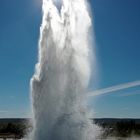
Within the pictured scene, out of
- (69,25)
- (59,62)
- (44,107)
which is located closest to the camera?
(44,107)

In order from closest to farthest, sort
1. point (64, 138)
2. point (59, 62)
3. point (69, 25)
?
point (64, 138) < point (59, 62) < point (69, 25)

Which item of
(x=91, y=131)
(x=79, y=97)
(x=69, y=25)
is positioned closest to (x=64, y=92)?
(x=79, y=97)

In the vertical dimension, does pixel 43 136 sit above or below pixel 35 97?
below

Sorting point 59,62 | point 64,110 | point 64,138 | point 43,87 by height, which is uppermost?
point 59,62

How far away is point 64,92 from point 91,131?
3.42 meters

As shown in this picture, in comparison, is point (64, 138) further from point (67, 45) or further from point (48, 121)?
point (67, 45)

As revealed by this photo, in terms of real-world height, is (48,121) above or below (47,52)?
below

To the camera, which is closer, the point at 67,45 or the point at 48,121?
the point at 48,121

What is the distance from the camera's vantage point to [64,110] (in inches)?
1100

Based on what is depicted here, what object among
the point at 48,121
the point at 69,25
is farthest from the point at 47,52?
the point at 48,121

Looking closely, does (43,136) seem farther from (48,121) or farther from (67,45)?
(67,45)

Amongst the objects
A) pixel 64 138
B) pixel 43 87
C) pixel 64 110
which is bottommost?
pixel 64 138

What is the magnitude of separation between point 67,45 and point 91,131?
737 cm

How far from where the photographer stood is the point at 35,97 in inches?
1142
